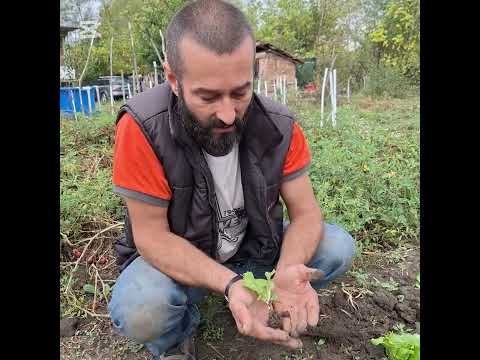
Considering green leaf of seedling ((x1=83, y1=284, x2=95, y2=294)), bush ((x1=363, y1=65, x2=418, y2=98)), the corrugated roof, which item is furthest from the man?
the corrugated roof

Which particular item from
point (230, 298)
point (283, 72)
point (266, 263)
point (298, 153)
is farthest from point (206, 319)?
point (283, 72)

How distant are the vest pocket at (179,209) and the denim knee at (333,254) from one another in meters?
0.64

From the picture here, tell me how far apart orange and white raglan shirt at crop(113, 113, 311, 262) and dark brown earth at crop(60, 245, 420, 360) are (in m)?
0.46

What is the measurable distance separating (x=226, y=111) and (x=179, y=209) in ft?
1.59

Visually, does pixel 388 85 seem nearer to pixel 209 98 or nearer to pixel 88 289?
pixel 88 289

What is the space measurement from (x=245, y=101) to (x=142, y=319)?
3.14 feet

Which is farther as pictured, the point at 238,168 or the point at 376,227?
the point at 376,227

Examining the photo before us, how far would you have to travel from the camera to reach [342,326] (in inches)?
91.4

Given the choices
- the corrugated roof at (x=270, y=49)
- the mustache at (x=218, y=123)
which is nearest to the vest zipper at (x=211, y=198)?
the mustache at (x=218, y=123)

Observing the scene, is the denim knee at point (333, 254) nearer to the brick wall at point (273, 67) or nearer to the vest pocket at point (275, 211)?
the vest pocket at point (275, 211)

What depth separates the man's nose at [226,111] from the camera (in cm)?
167
